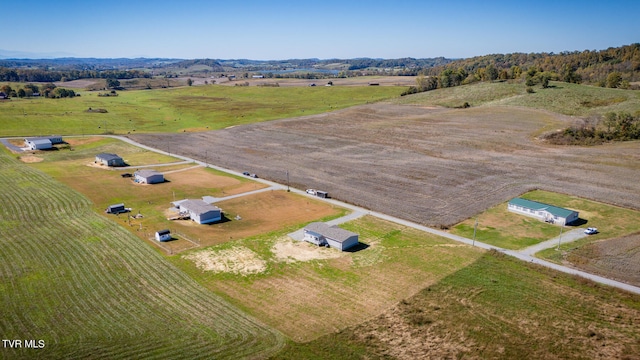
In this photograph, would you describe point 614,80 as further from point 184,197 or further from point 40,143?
point 40,143

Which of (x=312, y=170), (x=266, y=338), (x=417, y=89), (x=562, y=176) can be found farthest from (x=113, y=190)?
(x=417, y=89)

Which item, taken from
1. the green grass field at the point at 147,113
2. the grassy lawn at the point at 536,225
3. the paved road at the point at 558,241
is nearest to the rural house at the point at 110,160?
the green grass field at the point at 147,113

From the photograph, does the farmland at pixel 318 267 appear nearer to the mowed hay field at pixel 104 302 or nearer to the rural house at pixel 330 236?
the mowed hay field at pixel 104 302

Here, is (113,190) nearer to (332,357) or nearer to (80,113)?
(332,357)

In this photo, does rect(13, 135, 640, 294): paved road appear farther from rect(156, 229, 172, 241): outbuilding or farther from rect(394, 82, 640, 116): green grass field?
rect(394, 82, 640, 116): green grass field

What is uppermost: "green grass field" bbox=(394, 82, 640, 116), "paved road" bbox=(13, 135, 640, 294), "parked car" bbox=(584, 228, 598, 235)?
"green grass field" bbox=(394, 82, 640, 116)

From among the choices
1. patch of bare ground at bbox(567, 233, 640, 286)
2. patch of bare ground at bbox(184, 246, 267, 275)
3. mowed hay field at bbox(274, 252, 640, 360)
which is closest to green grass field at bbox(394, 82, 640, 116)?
patch of bare ground at bbox(567, 233, 640, 286)
